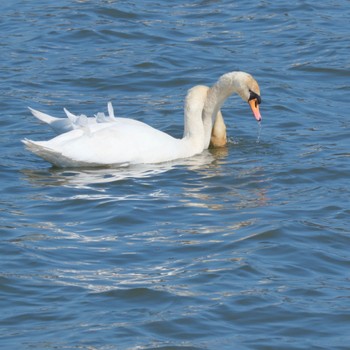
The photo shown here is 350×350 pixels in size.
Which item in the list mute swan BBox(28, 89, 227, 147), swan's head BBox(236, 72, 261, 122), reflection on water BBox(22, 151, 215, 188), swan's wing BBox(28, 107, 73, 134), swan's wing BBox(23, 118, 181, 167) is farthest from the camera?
swan's head BBox(236, 72, 261, 122)

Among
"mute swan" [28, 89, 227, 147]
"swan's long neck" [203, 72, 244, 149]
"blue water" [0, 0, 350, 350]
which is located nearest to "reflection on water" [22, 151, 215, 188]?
"blue water" [0, 0, 350, 350]

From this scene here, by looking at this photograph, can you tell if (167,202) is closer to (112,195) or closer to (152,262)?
(112,195)

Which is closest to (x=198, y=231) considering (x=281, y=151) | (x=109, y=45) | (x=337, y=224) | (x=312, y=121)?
(x=337, y=224)

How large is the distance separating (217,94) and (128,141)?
1.31 m

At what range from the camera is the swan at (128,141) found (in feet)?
36.4

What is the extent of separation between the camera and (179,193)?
10.7m

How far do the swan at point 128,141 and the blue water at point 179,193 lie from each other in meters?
0.13

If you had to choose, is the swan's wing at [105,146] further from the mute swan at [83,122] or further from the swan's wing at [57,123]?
the swan's wing at [57,123]

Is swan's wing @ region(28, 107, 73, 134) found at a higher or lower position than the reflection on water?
higher

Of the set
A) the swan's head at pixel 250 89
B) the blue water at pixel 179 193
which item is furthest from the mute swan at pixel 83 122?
the swan's head at pixel 250 89

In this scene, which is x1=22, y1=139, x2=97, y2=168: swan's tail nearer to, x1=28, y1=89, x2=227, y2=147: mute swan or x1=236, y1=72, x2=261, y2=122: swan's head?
x1=28, y1=89, x2=227, y2=147: mute swan

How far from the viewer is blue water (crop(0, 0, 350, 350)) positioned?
7895 mm

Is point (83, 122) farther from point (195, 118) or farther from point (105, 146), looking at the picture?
point (195, 118)

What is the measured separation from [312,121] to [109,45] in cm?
393
